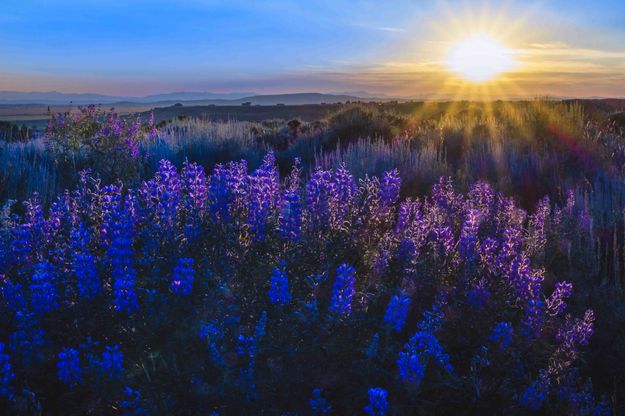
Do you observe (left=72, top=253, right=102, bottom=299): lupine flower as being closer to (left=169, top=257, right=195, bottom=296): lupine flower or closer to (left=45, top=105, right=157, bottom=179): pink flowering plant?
(left=169, top=257, right=195, bottom=296): lupine flower

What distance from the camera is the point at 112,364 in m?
2.63

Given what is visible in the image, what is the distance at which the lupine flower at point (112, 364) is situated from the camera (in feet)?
8.51

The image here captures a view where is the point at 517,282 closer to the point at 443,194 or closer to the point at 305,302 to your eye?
the point at 305,302

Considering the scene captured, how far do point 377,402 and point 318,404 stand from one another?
31 centimetres

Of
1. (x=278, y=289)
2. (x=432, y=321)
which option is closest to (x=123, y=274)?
(x=278, y=289)

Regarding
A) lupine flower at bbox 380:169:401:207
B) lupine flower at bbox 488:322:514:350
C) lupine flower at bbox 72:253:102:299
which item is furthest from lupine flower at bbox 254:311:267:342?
lupine flower at bbox 380:169:401:207

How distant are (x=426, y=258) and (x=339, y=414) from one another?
134cm

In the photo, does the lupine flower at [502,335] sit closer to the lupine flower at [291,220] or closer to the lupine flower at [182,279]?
the lupine flower at [291,220]

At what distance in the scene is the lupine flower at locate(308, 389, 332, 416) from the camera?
8.20ft

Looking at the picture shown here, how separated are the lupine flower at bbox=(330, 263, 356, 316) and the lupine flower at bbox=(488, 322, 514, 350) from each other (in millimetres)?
788

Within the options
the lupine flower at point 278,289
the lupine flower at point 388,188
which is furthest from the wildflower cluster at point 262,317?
the lupine flower at point 388,188

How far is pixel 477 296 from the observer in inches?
128

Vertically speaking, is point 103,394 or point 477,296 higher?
point 477,296

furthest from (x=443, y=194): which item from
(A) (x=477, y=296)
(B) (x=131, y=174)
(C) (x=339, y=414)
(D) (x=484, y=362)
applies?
(B) (x=131, y=174)
